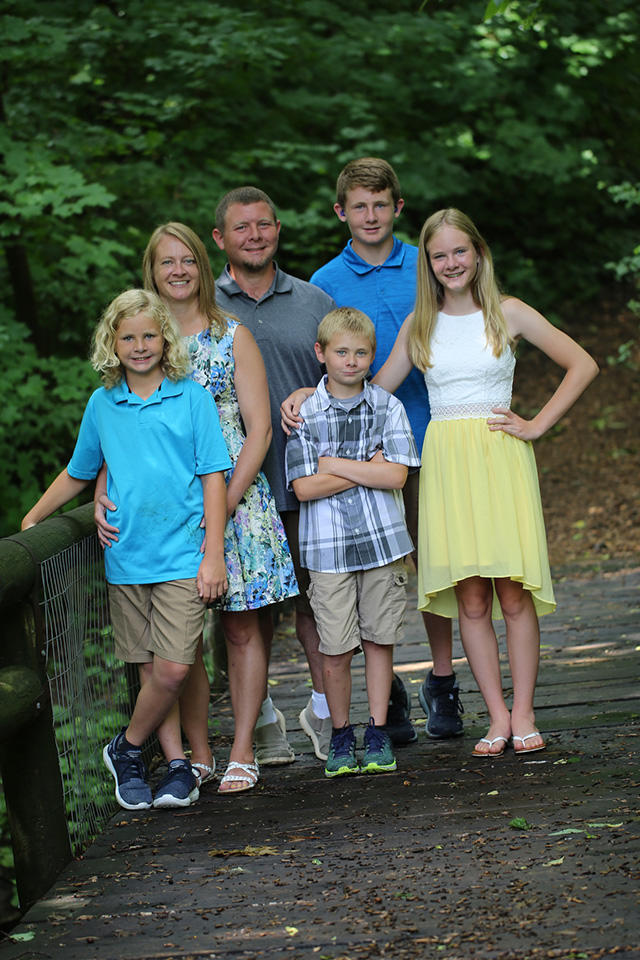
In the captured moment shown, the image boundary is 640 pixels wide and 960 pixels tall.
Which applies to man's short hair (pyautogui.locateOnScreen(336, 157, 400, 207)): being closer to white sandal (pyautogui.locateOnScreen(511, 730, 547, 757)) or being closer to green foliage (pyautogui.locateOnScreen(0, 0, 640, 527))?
green foliage (pyautogui.locateOnScreen(0, 0, 640, 527))

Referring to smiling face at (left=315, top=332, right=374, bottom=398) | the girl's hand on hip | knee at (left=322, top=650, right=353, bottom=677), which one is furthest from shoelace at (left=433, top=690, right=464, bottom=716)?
smiling face at (left=315, top=332, right=374, bottom=398)

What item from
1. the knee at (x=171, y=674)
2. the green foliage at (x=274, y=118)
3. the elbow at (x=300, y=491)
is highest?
the green foliage at (x=274, y=118)

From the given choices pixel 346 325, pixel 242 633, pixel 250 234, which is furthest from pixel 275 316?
pixel 242 633

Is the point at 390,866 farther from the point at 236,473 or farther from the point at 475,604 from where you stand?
the point at 236,473

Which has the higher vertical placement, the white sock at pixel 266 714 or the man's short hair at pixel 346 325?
the man's short hair at pixel 346 325

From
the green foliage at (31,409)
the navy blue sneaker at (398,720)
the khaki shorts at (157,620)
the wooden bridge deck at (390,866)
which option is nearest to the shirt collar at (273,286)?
the khaki shorts at (157,620)

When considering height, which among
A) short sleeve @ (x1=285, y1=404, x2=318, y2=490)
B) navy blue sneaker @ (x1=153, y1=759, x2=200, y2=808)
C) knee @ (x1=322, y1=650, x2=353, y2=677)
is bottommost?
navy blue sneaker @ (x1=153, y1=759, x2=200, y2=808)

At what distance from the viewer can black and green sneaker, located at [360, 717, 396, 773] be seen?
4.15 metres

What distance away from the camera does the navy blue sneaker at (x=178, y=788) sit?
3.97m

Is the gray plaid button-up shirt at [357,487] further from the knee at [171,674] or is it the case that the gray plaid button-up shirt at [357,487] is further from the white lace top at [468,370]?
the knee at [171,674]

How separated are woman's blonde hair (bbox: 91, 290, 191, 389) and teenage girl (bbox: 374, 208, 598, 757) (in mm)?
904

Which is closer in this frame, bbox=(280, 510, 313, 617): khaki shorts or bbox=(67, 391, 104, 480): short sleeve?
bbox=(67, 391, 104, 480): short sleeve

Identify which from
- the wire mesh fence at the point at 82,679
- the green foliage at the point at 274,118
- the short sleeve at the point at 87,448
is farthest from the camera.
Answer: the green foliage at the point at 274,118

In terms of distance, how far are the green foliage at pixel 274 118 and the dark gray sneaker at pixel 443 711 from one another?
9.46 feet
